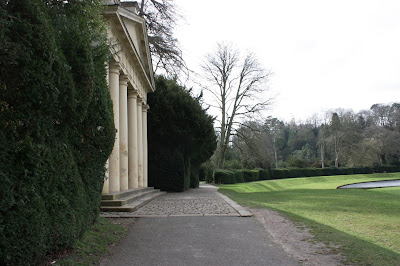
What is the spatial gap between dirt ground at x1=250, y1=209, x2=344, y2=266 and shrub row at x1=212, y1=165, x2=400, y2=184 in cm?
2851

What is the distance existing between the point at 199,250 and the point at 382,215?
20.4 ft

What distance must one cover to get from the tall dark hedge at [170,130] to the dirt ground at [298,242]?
11841 mm

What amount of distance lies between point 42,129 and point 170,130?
16.5 meters

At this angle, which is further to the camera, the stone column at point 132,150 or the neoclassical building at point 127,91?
the stone column at point 132,150

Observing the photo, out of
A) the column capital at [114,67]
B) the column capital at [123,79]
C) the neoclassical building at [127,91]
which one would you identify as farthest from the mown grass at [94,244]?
the column capital at [123,79]

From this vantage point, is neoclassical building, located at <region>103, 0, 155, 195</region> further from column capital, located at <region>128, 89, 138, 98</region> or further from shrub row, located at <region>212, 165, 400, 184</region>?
shrub row, located at <region>212, 165, 400, 184</region>

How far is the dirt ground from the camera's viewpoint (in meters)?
4.83

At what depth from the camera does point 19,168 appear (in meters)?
3.56

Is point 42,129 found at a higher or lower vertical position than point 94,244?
higher

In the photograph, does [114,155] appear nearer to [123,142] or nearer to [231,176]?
[123,142]

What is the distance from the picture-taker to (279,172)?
2072 inches

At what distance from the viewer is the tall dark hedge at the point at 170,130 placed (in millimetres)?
20359

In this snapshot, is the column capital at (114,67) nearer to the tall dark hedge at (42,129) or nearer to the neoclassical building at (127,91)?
the neoclassical building at (127,91)

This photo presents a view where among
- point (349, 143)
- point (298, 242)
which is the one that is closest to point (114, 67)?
point (298, 242)
